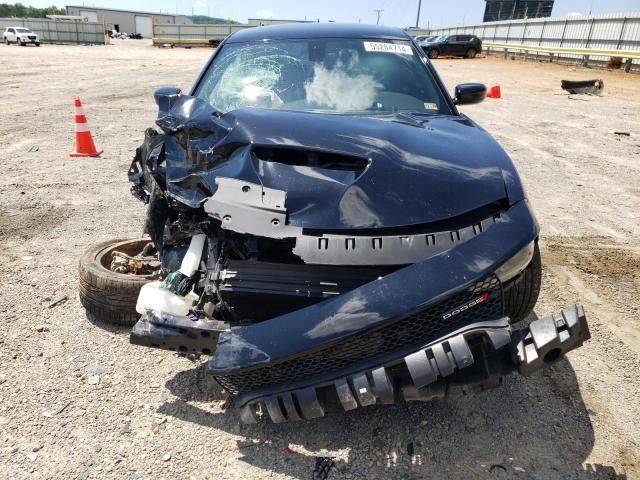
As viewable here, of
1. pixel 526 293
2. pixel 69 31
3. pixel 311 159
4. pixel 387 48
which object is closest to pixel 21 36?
pixel 69 31

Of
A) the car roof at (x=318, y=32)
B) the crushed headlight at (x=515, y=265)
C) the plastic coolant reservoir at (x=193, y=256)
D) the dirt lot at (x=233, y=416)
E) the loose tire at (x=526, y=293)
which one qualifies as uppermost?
the car roof at (x=318, y=32)

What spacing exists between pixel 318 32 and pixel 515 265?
104 inches

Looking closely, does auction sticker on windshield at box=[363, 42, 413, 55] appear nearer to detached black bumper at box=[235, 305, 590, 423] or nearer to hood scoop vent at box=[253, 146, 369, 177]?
hood scoop vent at box=[253, 146, 369, 177]

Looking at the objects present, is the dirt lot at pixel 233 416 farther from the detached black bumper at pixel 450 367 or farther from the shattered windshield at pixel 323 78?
the shattered windshield at pixel 323 78

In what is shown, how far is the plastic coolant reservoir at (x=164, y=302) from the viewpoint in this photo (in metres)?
2.15

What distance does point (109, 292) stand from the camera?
287cm

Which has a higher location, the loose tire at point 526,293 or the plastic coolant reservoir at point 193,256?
the plastic coolant reservoir at point 193,256

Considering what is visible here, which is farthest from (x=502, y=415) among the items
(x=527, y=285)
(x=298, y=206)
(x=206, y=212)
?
(x=206, y=212)

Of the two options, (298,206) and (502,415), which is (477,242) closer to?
(298,206)

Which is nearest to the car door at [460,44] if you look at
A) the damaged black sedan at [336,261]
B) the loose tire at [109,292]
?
the damaged black sedan at [336,261]

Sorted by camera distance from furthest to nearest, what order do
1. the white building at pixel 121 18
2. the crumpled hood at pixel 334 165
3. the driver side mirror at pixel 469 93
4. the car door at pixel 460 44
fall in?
the white building at pixel 121 18
the car door at pixel 460 44
the driver side mirror at pixel 469 93
the crumpled hood at pixel 334 165

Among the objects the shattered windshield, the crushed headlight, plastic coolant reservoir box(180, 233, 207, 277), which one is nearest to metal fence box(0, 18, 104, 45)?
the shattered windshield

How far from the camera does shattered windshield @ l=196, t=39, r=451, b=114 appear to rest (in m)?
3.20

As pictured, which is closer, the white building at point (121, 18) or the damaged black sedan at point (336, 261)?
the damaged black sedan at point (336, 261)
